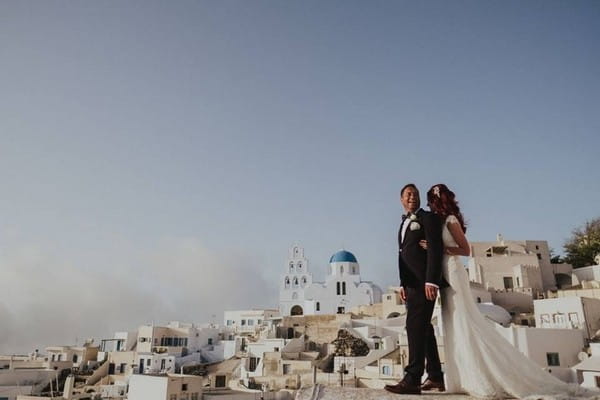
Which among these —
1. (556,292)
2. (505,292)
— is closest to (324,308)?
(505,292)

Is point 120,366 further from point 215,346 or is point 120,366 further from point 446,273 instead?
point 446,273

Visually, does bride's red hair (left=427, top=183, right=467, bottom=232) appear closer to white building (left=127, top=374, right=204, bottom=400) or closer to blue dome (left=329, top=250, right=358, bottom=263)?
white building (left=127, top=374, right=204, bottom=400)

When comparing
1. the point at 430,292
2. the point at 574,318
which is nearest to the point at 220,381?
the point at 574,318

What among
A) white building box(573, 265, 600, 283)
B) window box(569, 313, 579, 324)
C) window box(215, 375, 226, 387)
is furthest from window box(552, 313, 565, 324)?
window box(215, 375, 226, 387)

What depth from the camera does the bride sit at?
418 centimetres

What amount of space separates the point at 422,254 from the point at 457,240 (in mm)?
411

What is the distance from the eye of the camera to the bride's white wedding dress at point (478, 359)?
164 inches

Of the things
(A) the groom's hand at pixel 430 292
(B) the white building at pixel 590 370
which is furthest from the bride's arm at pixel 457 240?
(B) the white building at pixel 590 370

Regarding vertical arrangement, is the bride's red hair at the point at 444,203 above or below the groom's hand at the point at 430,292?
above

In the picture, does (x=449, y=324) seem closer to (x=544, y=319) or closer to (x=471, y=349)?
(x=471, y=349)

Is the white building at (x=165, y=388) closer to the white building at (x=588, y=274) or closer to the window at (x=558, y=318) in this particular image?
the window at (x=558, y=318)

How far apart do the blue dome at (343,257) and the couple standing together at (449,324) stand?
1943 inches

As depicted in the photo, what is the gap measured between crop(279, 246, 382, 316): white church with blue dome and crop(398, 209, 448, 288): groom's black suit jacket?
4706cm

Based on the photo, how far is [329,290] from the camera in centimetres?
5225
